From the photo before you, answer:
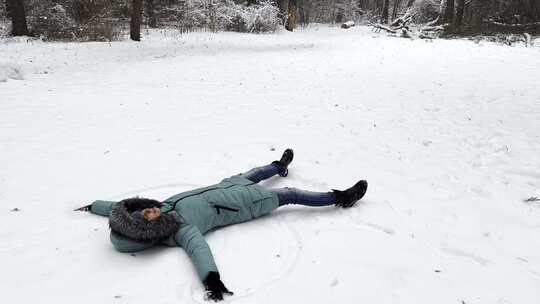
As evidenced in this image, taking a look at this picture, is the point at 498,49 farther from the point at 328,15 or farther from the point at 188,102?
the point at 328,15

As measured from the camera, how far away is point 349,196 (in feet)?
15.0

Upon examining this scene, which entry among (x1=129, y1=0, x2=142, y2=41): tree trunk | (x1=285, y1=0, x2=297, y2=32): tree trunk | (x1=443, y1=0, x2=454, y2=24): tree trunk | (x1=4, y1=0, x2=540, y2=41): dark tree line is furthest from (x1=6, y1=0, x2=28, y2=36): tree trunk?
(x1=443, y1=0, x2=454, y2=24): tree trunk

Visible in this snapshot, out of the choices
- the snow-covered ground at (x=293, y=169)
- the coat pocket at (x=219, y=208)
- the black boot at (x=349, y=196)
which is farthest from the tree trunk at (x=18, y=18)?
the black boot at (x=349, y=196)

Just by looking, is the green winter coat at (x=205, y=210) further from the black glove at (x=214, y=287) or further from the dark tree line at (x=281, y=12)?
the dark tree line at (x=281, y=12)

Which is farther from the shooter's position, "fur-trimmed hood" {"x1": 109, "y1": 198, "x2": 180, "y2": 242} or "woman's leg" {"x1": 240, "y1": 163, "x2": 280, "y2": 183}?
"woman's leg" {"x1": 240, "y1": 163, "x2": 280, "y2": 183}

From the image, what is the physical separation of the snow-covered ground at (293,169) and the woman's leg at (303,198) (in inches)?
4.8

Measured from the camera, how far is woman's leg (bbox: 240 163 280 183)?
493cm

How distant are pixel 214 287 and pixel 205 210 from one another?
36.9 inches

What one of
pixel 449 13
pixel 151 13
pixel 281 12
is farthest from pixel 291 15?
pixel 449 13

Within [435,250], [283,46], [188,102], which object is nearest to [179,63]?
[188,102]

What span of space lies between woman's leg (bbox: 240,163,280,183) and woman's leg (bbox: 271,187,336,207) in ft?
1.77

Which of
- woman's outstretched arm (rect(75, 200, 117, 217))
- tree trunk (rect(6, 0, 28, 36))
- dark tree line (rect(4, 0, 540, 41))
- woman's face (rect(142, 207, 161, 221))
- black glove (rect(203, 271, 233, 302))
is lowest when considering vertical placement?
black glove (rect(203, 271, 233, 302))

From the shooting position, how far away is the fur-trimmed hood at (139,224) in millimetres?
3502

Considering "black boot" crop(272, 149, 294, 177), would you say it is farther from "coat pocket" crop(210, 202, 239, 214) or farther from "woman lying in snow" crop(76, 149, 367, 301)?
"coat pocket" crop(210, 202, 239, 214)
